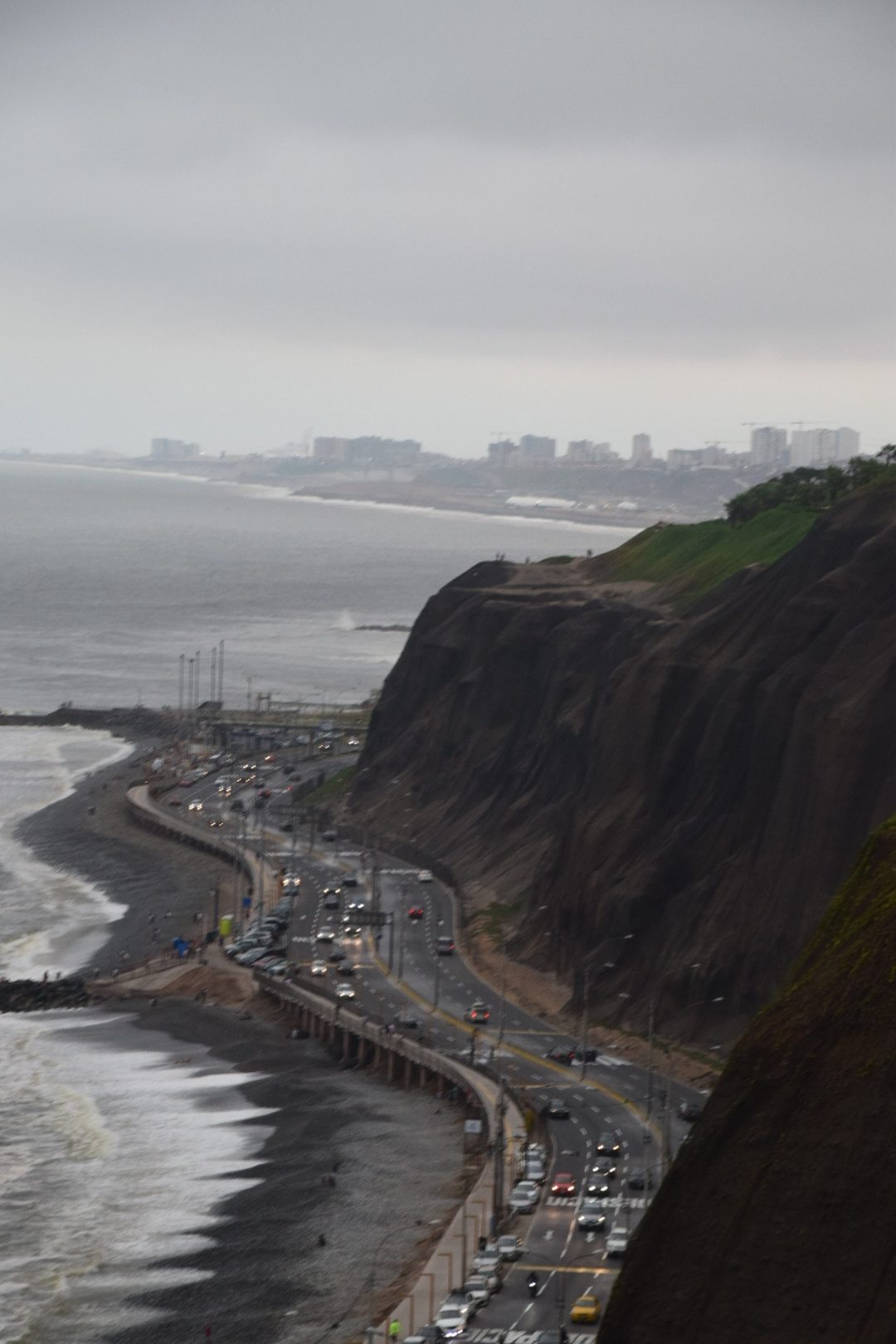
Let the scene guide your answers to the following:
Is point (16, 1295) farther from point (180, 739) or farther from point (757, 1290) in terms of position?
point (180, 739)

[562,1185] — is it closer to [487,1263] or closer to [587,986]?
[487,1263]

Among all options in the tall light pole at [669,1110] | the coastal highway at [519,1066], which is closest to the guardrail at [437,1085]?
the coastal highway at [519,1066]

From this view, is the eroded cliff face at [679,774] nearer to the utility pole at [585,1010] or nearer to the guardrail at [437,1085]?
the utility pole at [585,1010]

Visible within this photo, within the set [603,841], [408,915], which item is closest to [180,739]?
[408,915]

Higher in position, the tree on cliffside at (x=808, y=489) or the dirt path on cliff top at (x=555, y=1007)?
the tree on cliffside at (x=808, y=489)

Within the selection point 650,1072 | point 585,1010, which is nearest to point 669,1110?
point 650,1072

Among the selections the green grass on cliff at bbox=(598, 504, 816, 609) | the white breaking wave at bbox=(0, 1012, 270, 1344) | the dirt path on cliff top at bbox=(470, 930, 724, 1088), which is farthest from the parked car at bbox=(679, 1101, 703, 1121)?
the green grass on cliff at bbox=(598, 504, 816, 609)
